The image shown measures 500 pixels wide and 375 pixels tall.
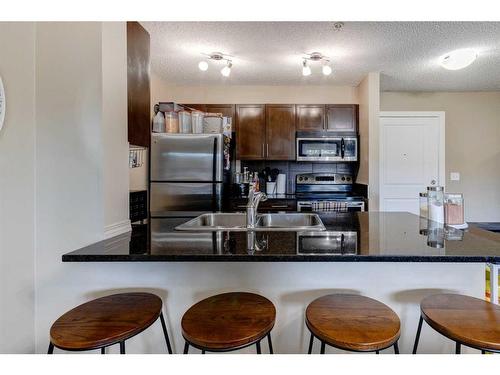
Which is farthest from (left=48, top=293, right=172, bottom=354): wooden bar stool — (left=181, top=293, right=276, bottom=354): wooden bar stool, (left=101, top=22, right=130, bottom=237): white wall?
(left=101, top=22, right=130, bottom=237): white wall

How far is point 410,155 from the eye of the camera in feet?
13.9

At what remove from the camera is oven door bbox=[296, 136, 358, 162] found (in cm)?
369

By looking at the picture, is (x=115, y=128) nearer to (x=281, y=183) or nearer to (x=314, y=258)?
(x=314, y=258)

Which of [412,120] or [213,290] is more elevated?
[412,120]

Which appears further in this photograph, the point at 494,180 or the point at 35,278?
the point at 494,180

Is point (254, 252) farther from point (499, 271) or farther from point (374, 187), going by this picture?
point (374, 187)

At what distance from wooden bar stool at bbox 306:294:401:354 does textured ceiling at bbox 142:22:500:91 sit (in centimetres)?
218

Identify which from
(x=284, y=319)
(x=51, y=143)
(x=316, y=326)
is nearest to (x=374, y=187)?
(x=284, y=319)

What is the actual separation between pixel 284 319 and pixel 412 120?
4037 millimetres

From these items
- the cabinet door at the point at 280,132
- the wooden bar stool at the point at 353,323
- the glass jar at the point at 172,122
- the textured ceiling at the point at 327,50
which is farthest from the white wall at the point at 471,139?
the wooden bar stool at the point at 353,323

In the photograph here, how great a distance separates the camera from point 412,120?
166 inches

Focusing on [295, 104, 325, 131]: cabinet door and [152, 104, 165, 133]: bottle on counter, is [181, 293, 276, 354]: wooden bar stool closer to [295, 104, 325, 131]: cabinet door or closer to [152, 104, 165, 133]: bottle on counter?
[152, 104, 165, 133]: bottle on counter

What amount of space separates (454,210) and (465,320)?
0.81 metres

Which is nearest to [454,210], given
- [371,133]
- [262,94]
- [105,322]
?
[105,322]
